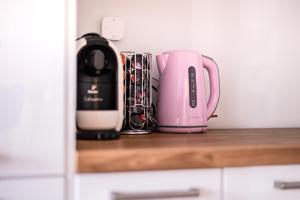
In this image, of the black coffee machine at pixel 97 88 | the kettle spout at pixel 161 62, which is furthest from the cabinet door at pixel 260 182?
the kettle spout at pixel 161 62

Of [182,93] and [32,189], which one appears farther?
[182,93]

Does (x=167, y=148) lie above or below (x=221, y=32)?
below

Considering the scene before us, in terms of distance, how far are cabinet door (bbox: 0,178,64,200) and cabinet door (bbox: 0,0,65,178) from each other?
0.7 inches

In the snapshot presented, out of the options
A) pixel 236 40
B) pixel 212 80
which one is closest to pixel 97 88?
pixel 212 80

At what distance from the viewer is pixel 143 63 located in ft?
4.17

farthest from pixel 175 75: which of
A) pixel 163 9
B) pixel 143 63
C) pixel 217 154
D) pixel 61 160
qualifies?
pixel 61 160

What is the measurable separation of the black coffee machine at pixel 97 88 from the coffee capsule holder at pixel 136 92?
17 cm

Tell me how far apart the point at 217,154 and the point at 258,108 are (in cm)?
69

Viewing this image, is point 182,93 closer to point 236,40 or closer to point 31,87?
point 236,40

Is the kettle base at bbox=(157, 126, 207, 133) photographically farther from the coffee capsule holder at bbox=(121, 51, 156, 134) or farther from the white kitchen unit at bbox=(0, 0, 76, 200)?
the white kitchen unit at bbox=(0, 0, 76, 200)

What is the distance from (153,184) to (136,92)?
438mm

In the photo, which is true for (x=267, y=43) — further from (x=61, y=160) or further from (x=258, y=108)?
(x=61, y=160)

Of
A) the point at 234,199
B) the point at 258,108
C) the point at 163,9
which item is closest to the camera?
the point at 234,199

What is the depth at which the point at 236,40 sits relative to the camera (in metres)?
1.50
